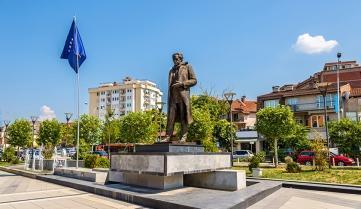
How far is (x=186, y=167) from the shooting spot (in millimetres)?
10000

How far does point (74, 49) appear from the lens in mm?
17984

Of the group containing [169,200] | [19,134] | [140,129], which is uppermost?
[140,129]

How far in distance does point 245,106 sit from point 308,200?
5201cm

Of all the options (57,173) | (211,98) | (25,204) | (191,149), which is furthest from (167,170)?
(211,98)

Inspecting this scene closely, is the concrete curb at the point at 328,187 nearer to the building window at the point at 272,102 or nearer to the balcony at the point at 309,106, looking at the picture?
the balcony at the point at 309,106

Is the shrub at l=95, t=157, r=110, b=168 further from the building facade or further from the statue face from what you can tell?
the building facade

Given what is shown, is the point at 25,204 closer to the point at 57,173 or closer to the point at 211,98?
the point at 57,173

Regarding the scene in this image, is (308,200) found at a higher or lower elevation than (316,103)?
lower

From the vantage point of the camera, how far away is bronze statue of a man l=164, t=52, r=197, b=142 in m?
11.8

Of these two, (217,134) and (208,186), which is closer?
(208,186)

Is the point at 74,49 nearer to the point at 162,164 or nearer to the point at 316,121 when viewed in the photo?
the point at 162,164

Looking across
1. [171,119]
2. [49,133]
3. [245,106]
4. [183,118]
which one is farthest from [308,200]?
[245,106]

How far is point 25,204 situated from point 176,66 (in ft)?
21.2

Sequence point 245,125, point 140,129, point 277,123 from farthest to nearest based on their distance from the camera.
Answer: point 245,125, point 140,129, point 277,123
